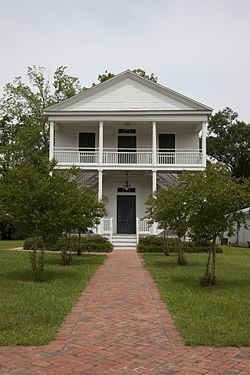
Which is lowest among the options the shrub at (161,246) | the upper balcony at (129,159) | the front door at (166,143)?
the shrub at (161,246)

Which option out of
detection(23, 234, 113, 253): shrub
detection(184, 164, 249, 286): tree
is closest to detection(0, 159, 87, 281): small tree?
detection(184, 164, 249, 286): tree

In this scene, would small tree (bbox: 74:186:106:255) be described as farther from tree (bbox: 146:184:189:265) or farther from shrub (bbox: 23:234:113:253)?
shrub (bbox: 23:234:113:253)

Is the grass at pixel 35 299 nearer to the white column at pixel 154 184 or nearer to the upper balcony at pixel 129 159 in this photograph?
the white column at pixel 154 184

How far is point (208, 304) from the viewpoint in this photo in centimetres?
831

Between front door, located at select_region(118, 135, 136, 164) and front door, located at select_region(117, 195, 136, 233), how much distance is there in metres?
2.28

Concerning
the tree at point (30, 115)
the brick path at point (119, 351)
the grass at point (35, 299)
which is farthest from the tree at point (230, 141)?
the brick path at point (119, 351)

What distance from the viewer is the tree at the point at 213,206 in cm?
1042

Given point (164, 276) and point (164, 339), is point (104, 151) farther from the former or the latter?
point (164, 339)

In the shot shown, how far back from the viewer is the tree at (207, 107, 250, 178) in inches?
1822

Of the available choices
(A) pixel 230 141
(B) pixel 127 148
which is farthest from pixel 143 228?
(A) pixel 230 141

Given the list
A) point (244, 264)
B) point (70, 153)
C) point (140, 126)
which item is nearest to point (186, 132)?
point (140, 126)

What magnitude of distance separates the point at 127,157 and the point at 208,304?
18.4 metres

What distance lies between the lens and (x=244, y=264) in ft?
53.6

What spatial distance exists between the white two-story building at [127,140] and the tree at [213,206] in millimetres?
13246
